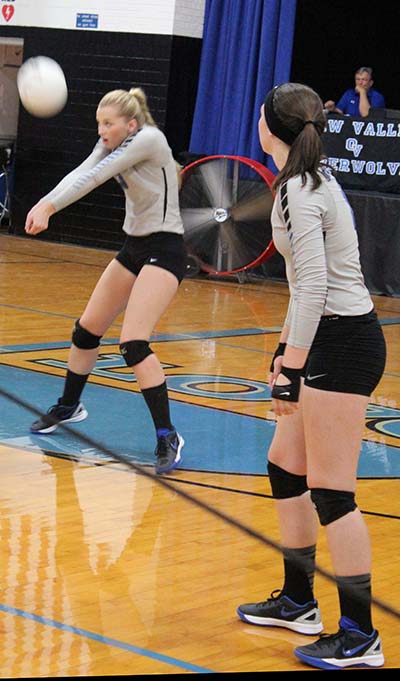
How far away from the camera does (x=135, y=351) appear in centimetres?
554

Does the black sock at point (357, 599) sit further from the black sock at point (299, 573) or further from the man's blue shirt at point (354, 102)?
the man's blue shirt at point (354, 102)

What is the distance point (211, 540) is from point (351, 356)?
1.35 metres

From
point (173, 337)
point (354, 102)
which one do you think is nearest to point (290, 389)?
point (173, 337)

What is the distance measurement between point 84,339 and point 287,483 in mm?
2332

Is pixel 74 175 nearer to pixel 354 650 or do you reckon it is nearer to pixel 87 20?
pixel 354 650

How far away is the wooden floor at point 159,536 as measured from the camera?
11.6ft

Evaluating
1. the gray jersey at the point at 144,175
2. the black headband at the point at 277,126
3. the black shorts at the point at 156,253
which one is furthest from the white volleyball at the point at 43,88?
the black headband at the point at 277,126

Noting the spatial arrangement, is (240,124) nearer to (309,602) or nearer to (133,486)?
(133,486)

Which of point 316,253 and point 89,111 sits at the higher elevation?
point 89,111

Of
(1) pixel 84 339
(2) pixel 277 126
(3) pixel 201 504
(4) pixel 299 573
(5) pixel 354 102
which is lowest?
(3) pixel 201 504

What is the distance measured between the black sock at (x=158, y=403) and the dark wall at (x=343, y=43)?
35.3 feet

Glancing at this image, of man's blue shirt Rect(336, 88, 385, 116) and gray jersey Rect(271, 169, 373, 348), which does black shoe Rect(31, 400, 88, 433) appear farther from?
man's blue shirt Rect(336, 88, 385, 116)

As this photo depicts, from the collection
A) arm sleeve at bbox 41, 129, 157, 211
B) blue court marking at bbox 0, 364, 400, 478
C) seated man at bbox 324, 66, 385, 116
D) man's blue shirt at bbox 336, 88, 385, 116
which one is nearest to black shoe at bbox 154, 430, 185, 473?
blue court marking at bbox 0, 364, 400, 478

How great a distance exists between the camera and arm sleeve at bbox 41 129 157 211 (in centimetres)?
522
